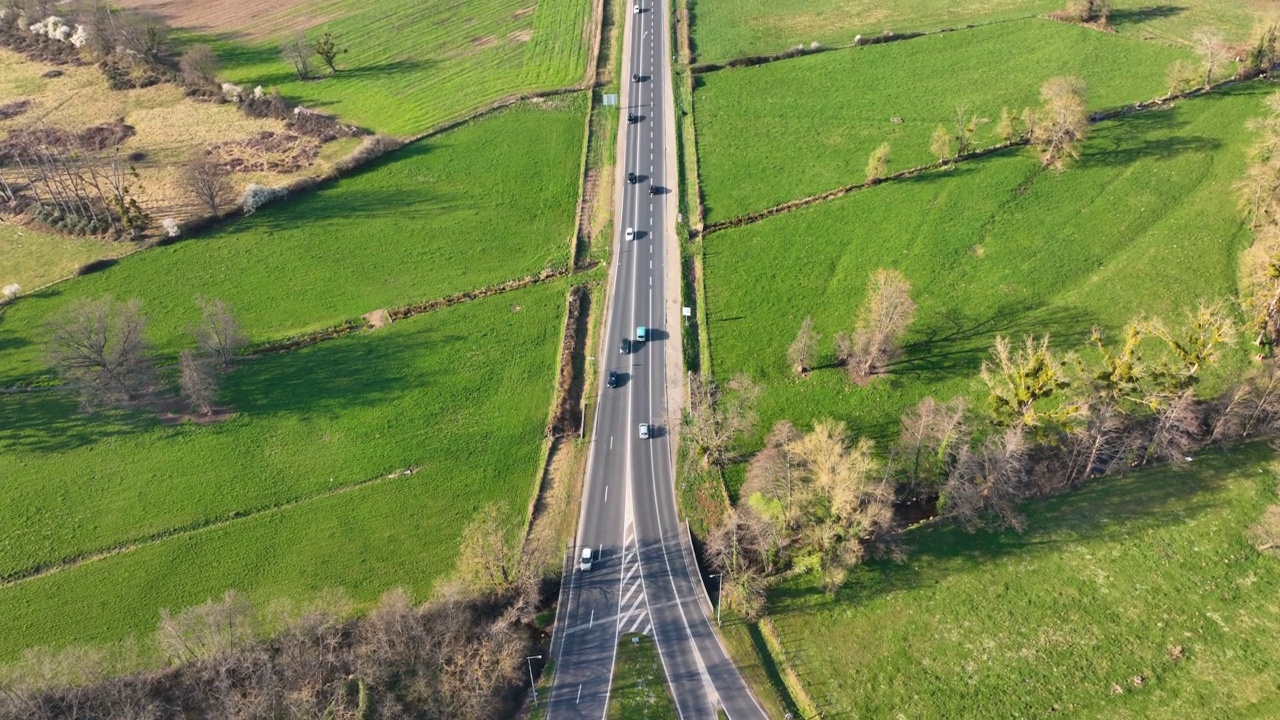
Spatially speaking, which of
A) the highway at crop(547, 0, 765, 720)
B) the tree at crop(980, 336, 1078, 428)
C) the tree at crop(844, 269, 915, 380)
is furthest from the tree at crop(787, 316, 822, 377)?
the tree at crop(980, 336, 1078, 428)

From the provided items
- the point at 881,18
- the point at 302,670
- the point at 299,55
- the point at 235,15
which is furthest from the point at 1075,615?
the point at 235,15

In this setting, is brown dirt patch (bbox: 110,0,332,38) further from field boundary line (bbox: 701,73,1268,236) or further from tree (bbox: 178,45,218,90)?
field boundary line (bbox: 701,73,1268,236)

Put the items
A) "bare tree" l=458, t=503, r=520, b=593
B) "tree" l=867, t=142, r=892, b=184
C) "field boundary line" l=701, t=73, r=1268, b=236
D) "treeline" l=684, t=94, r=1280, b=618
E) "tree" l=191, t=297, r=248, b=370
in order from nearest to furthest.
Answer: "bare tree" l=458, t=503, r=520, b=593 < "treeline" l=684, t=94, r=1280, b=618 < "tree" l=191, t=297, r=248, b=370 < "field boundary line" l=701, t=73, r=1268, b=236 < "tree" l=867, t=142, r=892, b=184

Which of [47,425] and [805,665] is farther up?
[47,425]

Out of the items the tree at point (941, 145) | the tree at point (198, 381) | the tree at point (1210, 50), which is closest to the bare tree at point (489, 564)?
the tree at point (198, 381)

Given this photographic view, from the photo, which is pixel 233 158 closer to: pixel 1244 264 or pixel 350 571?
pixel 350 571

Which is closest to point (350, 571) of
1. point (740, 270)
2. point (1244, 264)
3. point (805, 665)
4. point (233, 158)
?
point (805, 665)
